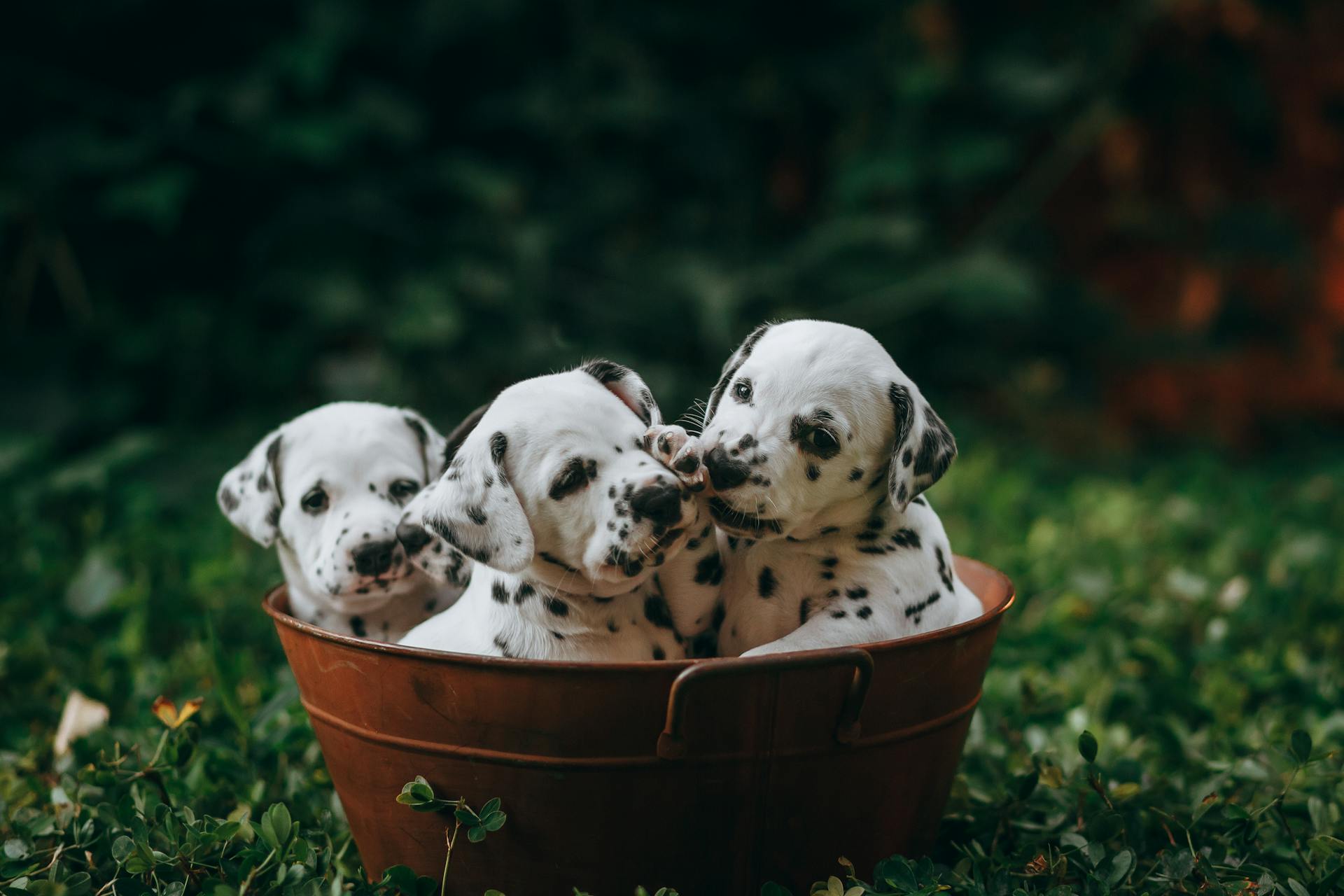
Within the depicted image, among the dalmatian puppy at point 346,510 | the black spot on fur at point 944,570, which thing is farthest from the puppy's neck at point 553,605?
the black spot on fur at point 944,570

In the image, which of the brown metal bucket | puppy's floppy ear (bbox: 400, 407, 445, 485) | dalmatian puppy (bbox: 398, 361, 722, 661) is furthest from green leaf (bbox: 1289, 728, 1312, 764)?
puppy's floppy ear (bbox: 400, 407, 445, 485)

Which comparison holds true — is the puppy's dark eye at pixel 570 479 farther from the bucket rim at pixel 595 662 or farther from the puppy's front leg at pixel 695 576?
the bucket rim at pixel 595 662

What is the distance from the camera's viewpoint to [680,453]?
7.04ft

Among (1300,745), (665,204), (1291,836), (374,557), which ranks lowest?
(1291,836)

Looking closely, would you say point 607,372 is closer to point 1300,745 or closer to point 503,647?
point 503,647

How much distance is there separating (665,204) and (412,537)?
219 inches

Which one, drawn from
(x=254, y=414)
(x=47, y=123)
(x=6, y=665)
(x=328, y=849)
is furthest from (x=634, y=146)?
(x=328, y=849)

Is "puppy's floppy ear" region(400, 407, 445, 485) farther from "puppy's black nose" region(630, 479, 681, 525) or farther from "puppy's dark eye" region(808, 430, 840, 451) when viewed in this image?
"puppy's dark eye" region(808, 430, 840, 451)

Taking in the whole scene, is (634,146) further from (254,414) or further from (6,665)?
(6,665)

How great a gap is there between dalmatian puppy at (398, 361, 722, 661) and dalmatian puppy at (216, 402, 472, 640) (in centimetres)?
20

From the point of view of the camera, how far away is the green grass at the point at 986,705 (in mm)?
2318

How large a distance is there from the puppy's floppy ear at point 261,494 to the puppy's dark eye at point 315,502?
0.11 m

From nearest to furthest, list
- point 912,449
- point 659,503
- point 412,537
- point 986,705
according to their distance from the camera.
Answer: point 659,503, point 912,449, point 412,537, point 986,705

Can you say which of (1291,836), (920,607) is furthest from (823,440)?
(1291,836)
